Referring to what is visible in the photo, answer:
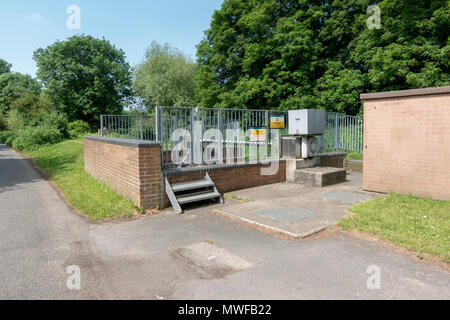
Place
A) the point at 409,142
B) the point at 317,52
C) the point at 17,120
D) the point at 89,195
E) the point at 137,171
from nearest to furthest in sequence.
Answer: the point at 137,171, the point at 409,142, the point at 89,195, the point at 317,52, the point at 17,120

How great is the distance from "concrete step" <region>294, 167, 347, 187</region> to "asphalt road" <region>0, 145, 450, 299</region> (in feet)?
12.3

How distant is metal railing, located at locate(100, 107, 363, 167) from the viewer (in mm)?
6512

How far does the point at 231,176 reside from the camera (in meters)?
7.32

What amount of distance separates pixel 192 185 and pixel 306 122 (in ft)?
13.6

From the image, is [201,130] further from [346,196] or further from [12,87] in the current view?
[12,87]

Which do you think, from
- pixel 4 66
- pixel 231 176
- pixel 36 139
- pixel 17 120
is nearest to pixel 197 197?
pixel 231 176

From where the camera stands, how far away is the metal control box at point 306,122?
8.59 m

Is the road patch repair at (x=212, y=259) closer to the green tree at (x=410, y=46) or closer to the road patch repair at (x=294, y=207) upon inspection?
the road patch repair at (x=294, y=207)

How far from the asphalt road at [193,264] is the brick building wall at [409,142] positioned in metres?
3.12

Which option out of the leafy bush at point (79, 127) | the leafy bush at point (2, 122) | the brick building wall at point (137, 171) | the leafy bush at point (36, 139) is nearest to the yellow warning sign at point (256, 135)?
the brick building wall at point (137, 171)

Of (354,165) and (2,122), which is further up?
(2,122)

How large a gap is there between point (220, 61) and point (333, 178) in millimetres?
18970


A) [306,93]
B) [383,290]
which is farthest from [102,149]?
[306,93]
